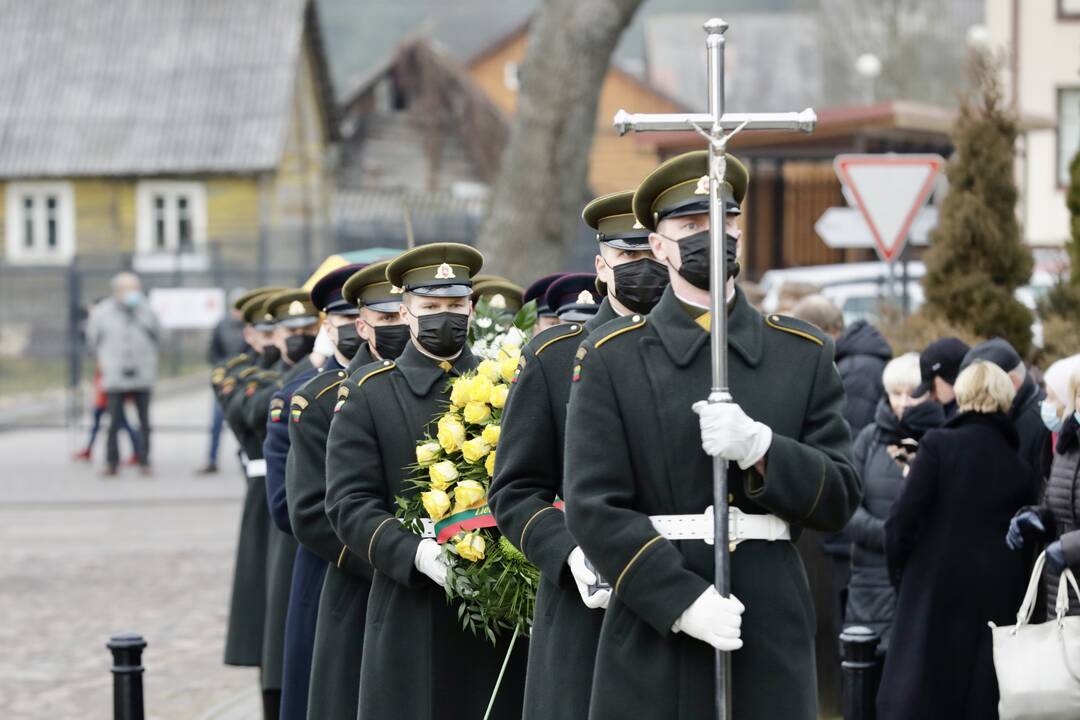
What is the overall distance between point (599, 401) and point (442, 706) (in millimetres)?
1741

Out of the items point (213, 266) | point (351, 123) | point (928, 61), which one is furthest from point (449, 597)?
point (928, 61)

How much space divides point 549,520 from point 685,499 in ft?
2.21

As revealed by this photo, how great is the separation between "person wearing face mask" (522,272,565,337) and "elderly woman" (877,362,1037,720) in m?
1.47

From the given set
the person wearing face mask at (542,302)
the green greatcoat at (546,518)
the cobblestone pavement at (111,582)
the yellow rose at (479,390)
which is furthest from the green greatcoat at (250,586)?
the green greatcoat at (546,518)

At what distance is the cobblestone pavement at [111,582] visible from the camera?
949cm

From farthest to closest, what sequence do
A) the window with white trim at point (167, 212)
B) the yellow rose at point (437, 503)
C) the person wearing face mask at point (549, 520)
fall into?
the window with white trim at point (167, 212) < the yellow rose at point (437, 503) < the person wearing face mask at point (549, 520)

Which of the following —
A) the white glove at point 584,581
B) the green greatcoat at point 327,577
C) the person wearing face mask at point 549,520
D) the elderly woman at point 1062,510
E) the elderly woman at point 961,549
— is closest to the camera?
the white glove at point 584,581

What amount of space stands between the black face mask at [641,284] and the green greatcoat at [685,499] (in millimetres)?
1039

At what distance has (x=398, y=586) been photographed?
A: 18.8 feet

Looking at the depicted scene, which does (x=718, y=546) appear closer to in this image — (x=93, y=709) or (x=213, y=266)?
(x=93, y=709)

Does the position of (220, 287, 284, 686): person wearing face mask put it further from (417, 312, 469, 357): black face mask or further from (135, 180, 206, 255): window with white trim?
(135, 180, 206, 255): window with white trim

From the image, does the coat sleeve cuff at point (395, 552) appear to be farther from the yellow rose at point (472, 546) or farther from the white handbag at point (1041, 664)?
the white handbag at point (1041, 664)

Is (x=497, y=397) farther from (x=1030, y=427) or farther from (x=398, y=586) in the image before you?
(x=1030, y=427)

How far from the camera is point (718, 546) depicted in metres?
4.07
